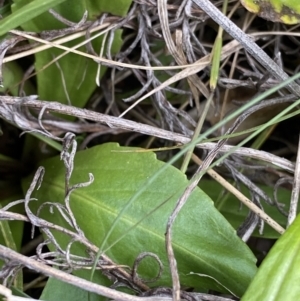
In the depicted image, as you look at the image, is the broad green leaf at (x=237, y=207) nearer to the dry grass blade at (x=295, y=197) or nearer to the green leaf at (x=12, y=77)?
the dry grass blade at (x=295, y=197)

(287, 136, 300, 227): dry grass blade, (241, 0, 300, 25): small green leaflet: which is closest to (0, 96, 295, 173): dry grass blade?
(287, 136, 300, 227): dry grass blade

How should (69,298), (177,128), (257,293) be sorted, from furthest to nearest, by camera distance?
(177,128) → (69,298) → (257,293)

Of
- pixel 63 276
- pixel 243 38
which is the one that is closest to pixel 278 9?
pixel 243 38

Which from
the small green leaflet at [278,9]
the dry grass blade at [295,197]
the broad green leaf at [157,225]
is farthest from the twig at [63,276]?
the small green leaflet at [278,9]

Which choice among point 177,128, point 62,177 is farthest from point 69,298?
point 177,128

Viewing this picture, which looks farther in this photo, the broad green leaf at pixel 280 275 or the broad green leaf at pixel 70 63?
the broad green leaf at pixel 70 63

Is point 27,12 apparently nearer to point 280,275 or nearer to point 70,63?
point 70,63

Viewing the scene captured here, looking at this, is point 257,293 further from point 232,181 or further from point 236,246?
point 232,181
